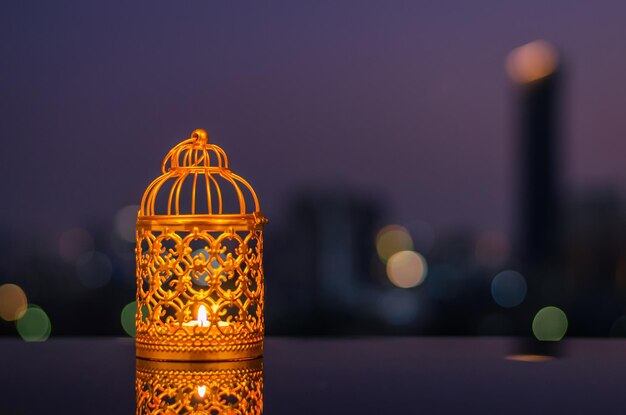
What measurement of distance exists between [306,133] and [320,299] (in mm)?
492

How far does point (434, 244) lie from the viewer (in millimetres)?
2756

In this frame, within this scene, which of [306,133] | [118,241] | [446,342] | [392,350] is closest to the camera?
[392,350]

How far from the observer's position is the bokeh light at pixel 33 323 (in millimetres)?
2555

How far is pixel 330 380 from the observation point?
1273 millimetres

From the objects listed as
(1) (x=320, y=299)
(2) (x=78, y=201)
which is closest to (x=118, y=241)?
(2) (x=78, y=201)

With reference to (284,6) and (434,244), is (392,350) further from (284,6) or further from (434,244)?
(284,6)

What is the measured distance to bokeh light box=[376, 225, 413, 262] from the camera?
9.07 feet

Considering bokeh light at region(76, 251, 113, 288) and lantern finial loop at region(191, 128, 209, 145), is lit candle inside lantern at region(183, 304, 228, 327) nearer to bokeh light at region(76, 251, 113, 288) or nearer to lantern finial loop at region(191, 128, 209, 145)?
lantern finial loop at region(191, 128, 209, 145)

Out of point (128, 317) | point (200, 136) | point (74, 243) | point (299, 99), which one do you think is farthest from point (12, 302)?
point (200, 136)

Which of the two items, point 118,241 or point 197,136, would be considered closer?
point 197,136

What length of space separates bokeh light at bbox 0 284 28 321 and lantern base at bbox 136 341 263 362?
4.34 feet

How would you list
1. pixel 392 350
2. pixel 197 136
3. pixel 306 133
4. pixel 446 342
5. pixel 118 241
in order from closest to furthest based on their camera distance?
pixel 197 136 → pixel 392 350 → pixel 446 342 → pixel 118 241 → pixel 306 133

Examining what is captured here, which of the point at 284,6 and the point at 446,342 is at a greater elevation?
the point at 284,6

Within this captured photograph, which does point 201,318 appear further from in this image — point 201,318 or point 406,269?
point 406,269
